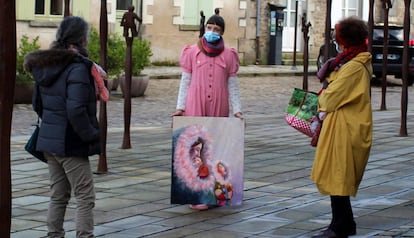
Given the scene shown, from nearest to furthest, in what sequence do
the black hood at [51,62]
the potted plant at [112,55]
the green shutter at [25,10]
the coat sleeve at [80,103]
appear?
the coat sleeve at [80,103]
the black hood at [51,62]
the potted plant at [112,55]
the green shutter at [25,10]

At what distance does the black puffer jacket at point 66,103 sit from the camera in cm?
705

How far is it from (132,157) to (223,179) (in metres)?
3.43

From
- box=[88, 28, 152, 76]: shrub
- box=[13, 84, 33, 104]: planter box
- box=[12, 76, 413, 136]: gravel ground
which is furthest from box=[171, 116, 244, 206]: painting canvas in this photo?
box=[88, 28, 152, 76]: shrub

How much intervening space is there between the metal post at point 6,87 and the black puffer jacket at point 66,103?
120cm

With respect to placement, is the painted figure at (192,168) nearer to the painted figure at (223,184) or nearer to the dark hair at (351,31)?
the painted figure at (223,184)

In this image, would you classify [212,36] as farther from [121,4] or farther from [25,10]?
[121,4]

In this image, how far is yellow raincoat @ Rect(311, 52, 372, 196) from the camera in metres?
7.71

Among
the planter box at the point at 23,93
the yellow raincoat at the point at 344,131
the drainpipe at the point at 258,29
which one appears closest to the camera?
the yellow raincoat at the point at 344,131

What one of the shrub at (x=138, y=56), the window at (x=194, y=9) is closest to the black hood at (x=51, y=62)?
the shrub at (x=138, y=56)

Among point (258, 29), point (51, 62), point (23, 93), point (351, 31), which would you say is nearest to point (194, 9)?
point (258, 29)

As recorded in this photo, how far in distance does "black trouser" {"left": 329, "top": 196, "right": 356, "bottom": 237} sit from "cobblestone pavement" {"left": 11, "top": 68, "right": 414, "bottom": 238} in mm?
159

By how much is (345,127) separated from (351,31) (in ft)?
2.37

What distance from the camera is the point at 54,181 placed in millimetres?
7320

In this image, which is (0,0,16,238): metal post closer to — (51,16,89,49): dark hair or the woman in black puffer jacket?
the woman in black puffer jacket
